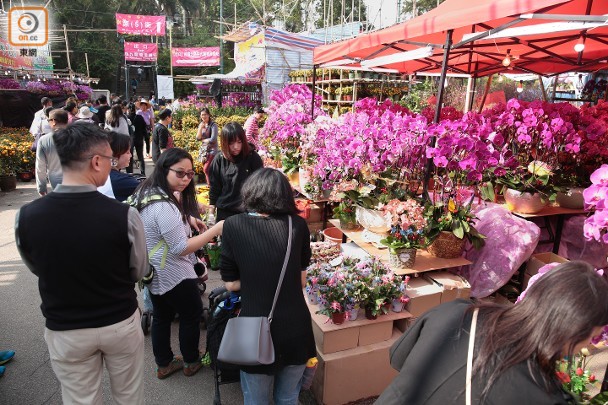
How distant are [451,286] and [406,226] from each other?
0.54m

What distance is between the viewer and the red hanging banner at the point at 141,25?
2369cm

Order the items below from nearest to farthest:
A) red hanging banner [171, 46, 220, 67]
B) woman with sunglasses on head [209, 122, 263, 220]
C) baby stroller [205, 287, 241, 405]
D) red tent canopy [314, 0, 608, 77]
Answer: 1. baby stroller [205, 287, 241, 405]
2. red tent canopy [314, 0, 608, 77]
3. woman with sunglasses on head [209, 122, 263, 220]
4. red hanging banner [171, 46, 220, 67]

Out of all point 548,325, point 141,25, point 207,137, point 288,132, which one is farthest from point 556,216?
point 141,25

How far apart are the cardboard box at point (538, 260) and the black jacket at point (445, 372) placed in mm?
2600

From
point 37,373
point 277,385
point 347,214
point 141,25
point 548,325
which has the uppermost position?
point 141,25

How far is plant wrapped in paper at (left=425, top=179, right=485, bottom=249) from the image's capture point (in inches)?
112

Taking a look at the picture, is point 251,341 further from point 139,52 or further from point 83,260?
point 139,52

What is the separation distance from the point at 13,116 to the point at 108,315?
1364cm

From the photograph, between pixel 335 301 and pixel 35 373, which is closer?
Result: pixel 335 301

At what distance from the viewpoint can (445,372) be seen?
3.54 ft

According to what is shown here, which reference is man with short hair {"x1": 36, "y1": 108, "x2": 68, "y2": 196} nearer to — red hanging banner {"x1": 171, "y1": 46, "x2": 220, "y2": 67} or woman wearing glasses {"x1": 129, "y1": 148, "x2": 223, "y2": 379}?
woman wearing glasses {"x1": 129, "y1": 148, "x2": 223, "y2": 379}

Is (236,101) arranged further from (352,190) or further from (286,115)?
(352,190)

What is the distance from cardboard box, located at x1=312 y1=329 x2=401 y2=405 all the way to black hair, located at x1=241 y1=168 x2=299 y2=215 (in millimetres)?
1124

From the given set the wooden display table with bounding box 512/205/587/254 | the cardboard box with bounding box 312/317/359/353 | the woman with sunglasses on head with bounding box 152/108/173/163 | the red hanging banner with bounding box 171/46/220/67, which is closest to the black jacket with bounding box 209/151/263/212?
the cardboard box with bounding box 312/317/359/353
